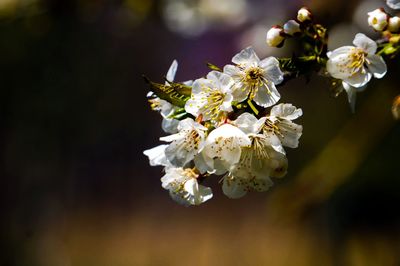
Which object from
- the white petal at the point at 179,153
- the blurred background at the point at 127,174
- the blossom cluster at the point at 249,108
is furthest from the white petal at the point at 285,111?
the blurred background at the point at 127,174

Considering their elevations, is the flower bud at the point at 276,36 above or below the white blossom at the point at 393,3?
below

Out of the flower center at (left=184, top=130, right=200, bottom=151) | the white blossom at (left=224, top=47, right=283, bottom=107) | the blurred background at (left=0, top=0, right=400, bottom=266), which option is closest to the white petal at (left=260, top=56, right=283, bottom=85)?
the white blossom at (left=224, top=47, right=283, bottom=107)

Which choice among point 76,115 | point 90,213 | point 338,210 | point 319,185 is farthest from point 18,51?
point 319,185

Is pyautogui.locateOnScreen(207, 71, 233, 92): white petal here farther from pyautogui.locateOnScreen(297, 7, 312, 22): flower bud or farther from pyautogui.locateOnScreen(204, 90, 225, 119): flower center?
pyautogui.locateOnScreen(297, 7, 312, 22): flower bud

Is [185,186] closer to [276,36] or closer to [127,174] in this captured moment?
[276,36]

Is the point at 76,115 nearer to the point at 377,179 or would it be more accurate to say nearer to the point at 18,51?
the point at 18,51

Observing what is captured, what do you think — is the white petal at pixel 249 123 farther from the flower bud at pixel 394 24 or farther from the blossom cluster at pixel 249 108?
the flower bud at pixel 394 24
